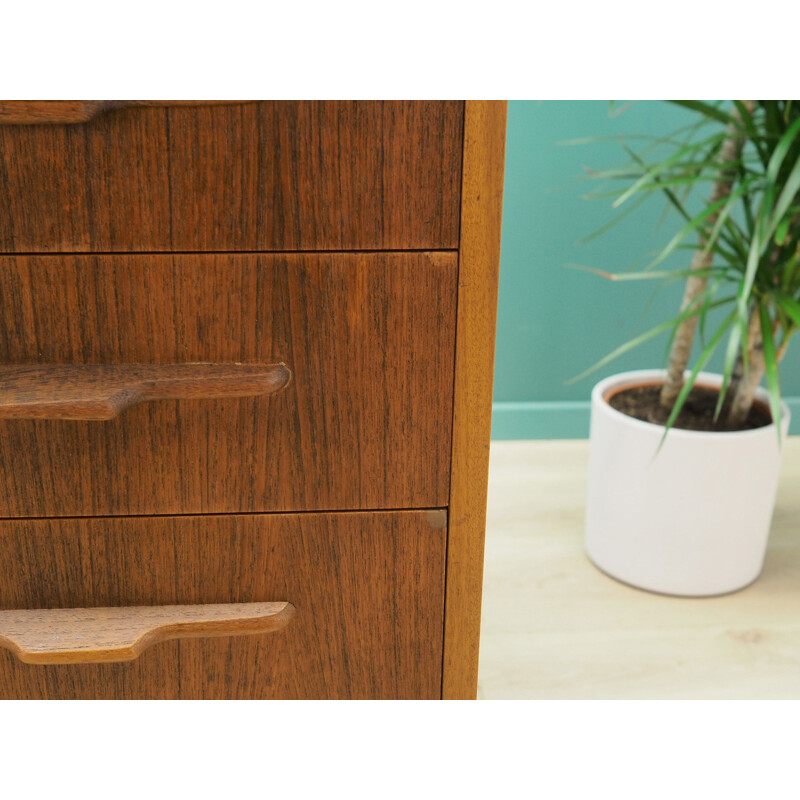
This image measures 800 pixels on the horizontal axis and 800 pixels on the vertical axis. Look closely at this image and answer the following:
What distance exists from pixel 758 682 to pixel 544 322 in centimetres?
60

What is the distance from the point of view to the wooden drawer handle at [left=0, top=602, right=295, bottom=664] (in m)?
0.48

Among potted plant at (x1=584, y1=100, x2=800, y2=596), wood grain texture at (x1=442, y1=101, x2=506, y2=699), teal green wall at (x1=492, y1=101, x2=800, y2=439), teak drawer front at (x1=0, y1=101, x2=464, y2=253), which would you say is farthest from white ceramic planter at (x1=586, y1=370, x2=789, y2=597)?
teak drawer front at (x1=0, y1=101, x2=464, y2=253)

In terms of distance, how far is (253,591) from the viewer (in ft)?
1.72

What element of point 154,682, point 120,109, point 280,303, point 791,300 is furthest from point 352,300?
point 791,300

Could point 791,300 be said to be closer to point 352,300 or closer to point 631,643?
point 631,643

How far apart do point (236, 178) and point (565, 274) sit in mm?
958

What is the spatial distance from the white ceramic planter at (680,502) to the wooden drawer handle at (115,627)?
0.62 meters

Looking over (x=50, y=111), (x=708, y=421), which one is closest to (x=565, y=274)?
(x=708, y=421)

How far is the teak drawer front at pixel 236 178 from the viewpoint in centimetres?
43

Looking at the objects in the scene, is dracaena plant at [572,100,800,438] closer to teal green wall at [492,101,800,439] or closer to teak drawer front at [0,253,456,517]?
teal green wall at [492,101,800,439]

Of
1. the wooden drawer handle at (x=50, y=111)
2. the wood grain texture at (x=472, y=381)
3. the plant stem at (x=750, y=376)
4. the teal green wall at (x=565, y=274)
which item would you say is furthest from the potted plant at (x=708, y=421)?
the wooden drawer handle at (x=50, y=111)

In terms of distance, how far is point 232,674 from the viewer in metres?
0.54

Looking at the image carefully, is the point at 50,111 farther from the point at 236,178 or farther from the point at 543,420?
the point at 543,420

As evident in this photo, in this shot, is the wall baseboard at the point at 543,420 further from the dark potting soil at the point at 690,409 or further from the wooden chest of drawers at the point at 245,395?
the wooden chest of drawers at the point at 245,395
